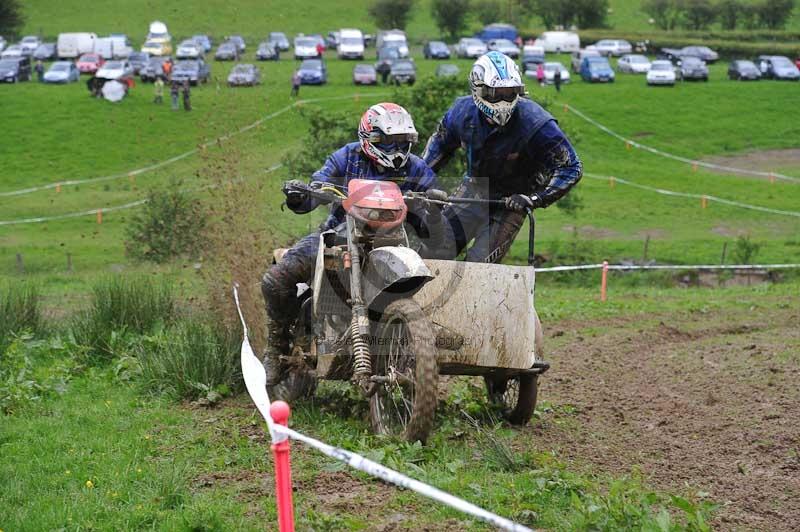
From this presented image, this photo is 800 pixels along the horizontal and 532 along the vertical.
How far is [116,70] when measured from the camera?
2250 inches

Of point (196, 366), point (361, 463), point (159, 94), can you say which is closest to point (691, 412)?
point (196, 366)

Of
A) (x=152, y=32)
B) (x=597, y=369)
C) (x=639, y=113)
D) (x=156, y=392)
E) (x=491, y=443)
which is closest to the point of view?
(x=491, y=443)

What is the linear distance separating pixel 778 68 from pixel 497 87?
199ft

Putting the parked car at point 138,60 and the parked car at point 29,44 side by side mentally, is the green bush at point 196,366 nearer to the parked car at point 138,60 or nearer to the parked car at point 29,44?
the parked car at point 138,60

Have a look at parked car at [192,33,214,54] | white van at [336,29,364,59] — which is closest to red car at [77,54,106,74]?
parked car at [192,33,214,54]

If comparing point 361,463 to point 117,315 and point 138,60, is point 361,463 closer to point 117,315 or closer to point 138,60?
point 117,315

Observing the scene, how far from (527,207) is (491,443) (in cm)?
200

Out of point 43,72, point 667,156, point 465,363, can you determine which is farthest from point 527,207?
point 43,72

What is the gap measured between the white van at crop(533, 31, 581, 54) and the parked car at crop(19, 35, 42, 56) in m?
33.8

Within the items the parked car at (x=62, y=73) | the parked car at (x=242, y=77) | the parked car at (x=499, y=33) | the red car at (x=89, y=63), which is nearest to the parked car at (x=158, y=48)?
the red car at (x=89, y=63)

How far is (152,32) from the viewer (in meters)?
68.0

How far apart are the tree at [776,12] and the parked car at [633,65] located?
2296 cm

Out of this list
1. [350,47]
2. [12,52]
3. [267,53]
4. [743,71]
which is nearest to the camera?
[267,53]

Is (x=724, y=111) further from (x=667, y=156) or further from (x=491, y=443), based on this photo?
(x=491, y=443)
